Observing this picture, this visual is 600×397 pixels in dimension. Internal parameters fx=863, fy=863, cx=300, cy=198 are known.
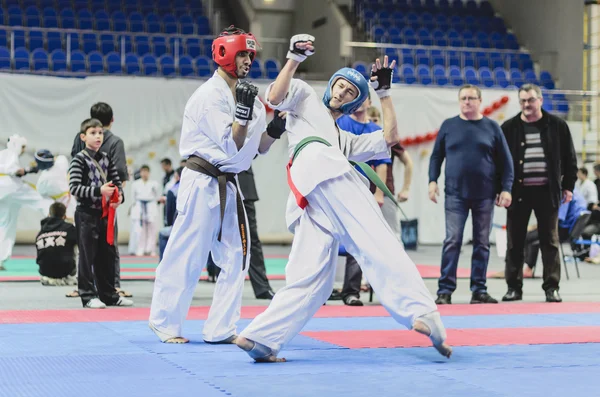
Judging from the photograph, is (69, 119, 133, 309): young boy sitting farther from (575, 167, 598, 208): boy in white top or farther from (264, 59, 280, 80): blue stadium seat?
(264, 59, 280, 80): blue stadium seat

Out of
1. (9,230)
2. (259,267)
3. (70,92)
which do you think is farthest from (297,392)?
(70,92)

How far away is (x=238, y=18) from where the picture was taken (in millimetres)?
21578

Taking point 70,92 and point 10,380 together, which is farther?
point 70,92

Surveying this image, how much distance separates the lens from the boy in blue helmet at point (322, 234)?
13.8 ft

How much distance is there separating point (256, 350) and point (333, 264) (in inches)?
23.0

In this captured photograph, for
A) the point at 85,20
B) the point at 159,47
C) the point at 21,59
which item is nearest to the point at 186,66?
the point at 159,47

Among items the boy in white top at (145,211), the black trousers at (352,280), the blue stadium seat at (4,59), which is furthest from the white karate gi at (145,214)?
the black trousers at (352,280)

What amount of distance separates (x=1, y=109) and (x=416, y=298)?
12399mm

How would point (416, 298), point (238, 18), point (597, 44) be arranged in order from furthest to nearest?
point (238, 18) < point (597, 44) < point (416, 298)

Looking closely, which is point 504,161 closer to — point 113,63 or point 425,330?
point 425,330

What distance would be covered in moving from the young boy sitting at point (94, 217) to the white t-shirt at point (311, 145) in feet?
8.34

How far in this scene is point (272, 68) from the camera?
1830 cm

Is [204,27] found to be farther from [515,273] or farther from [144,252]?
[515,273]

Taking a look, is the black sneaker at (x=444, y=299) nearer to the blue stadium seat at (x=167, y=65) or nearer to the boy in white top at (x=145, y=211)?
the boy in white top at (x=145, y=211)
